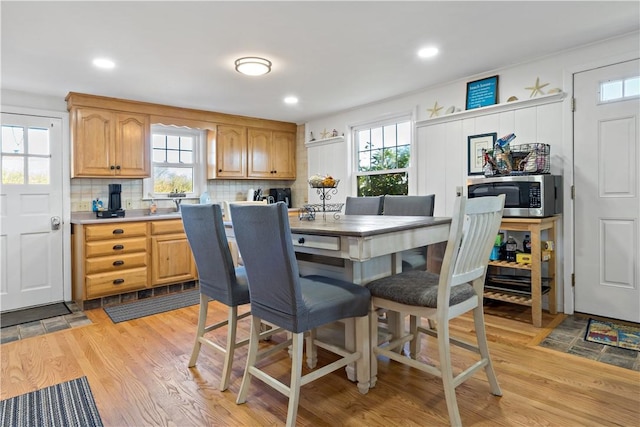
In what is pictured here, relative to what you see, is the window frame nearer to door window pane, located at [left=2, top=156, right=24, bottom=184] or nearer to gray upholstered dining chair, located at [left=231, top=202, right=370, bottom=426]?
gray upholstered dining chair, located at [left=231, top=202, right=370, bottom=426]

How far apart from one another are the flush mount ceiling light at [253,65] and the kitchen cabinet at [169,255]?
1.95 meters

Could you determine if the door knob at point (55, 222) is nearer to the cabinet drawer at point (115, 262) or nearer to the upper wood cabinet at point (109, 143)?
the upper wood cabinet at point (109, 143)

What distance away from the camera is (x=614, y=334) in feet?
8.59

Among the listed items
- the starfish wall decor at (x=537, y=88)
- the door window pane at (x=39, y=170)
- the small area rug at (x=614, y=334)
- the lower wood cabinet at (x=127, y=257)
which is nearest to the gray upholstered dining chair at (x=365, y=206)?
the starfish wall decor at (x=537, y=88)

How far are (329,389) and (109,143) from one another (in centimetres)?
352

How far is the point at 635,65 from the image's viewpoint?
2705 mm

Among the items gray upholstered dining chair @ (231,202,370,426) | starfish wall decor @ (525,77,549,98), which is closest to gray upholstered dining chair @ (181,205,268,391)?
gray upholstered dining chair @ (231,202,370,426)

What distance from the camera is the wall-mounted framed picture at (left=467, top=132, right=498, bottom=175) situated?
3481mm

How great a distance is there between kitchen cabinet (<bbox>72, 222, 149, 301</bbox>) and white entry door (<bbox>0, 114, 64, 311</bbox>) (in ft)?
0.77

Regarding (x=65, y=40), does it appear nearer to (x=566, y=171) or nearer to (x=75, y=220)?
(x=75, y=220)

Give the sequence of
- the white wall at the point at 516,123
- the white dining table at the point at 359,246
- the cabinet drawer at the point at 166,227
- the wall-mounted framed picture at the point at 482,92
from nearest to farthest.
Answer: the white dining table at the point at 359,246
the white wall at the point at 516,123
the wall-mounted framed picture at the point at 482,92
the cabinet drawer at the point at 166,227

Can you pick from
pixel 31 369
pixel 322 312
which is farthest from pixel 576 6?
pixel 31 369

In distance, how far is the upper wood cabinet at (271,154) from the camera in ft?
17.0

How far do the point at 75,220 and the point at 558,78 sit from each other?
4836 mm
